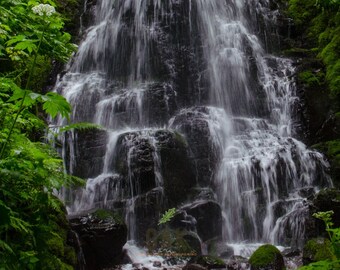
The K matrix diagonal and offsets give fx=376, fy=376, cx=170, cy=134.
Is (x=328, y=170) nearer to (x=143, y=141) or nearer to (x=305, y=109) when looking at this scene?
(x=305, y=109)

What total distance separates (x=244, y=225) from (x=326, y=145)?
4352mm

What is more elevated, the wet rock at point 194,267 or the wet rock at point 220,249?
the wet rock at point 220,249

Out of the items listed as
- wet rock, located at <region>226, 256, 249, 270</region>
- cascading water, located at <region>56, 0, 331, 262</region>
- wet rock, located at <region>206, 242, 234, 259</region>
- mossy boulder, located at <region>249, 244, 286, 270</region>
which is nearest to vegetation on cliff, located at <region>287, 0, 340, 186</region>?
cascading water, located at <region>56, 0, 331, 262</region>

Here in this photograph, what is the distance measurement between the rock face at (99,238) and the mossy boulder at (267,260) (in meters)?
2.73

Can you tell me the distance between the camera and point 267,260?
681 centimetres

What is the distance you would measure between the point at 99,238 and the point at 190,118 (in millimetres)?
7101

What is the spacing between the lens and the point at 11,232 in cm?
302

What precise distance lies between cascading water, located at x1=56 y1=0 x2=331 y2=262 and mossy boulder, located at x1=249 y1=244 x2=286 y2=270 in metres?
2.71

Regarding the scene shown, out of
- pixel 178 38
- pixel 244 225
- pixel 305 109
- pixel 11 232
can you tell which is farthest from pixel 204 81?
pixel 11 232

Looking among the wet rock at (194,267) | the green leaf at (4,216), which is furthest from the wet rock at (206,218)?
the green leaf at (4,216)

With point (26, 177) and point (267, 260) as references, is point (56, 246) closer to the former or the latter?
point (26, 177)

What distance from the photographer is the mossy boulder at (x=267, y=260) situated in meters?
6.74

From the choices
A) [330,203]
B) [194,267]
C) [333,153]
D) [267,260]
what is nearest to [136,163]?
[194,267]

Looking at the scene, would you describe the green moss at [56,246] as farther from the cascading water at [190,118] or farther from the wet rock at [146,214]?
the cascading water at [190,118]
